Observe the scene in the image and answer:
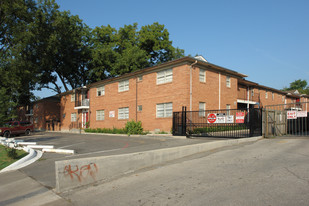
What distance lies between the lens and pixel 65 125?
3556 centimetres

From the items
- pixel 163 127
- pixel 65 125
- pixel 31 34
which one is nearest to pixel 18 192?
pixel 163 127

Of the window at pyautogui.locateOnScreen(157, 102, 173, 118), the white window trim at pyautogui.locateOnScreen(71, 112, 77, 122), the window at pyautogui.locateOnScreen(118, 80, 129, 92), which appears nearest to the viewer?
the window at pyautogui.locateOnScreen(157, 102, 173, 118)

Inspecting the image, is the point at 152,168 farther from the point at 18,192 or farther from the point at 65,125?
the point at 65,125

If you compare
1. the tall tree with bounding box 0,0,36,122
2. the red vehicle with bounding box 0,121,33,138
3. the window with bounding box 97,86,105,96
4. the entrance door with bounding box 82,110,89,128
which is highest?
the tall tree with bounding box 0,0,36,122

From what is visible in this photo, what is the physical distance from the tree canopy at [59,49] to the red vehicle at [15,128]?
2.31m

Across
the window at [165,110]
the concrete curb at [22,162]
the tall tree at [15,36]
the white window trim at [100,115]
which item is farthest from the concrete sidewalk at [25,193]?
the tall tree at [15,36]

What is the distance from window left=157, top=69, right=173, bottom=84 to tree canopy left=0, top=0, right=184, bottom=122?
13.4 meters

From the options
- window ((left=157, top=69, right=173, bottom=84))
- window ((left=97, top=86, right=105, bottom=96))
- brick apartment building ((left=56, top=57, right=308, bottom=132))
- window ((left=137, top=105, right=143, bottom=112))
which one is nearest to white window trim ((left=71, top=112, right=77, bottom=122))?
brick apartment building ((left=56, top=57, right=308, bottom=132))

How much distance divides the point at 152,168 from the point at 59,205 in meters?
3.11

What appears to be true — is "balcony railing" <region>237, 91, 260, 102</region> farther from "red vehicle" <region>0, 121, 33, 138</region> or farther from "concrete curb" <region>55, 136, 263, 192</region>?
"red vehicle" <region>0, 121, 33, 138</region>

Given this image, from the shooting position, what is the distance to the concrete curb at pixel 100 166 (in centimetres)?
538

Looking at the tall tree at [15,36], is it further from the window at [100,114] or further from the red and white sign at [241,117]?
the red and white sign at [241,117]

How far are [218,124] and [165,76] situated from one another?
618cm

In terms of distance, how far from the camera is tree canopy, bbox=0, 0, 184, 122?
27781mm
